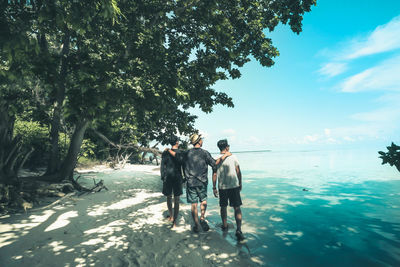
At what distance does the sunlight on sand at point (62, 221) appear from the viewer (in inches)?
201

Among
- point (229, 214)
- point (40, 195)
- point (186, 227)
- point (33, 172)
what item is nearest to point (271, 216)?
point (229, 214)

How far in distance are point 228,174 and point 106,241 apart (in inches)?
128

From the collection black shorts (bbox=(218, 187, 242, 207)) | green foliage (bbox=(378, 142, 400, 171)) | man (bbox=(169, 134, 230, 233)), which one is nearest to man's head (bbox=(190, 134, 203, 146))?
man (bbox=(169, 134, 230, 233))

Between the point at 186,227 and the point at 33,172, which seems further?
the point at 33,172

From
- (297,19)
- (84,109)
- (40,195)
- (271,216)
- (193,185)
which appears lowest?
(271,216)

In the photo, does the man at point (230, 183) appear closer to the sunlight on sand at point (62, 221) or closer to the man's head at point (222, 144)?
the man's head at point (222, 144)

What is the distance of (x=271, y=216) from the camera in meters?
8.54

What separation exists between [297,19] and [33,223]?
9963mm

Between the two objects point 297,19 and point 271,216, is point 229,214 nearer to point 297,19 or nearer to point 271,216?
point 271,216

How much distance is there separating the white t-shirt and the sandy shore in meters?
1.36

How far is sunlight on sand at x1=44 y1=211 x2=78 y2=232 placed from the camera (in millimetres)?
5109

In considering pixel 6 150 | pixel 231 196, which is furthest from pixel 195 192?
pixel 6 150

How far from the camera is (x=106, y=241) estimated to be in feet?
14.5

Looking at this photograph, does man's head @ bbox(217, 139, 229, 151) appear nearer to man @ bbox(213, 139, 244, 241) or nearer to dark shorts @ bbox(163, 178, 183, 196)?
man @ bbox(213, 139, 244, 241)
